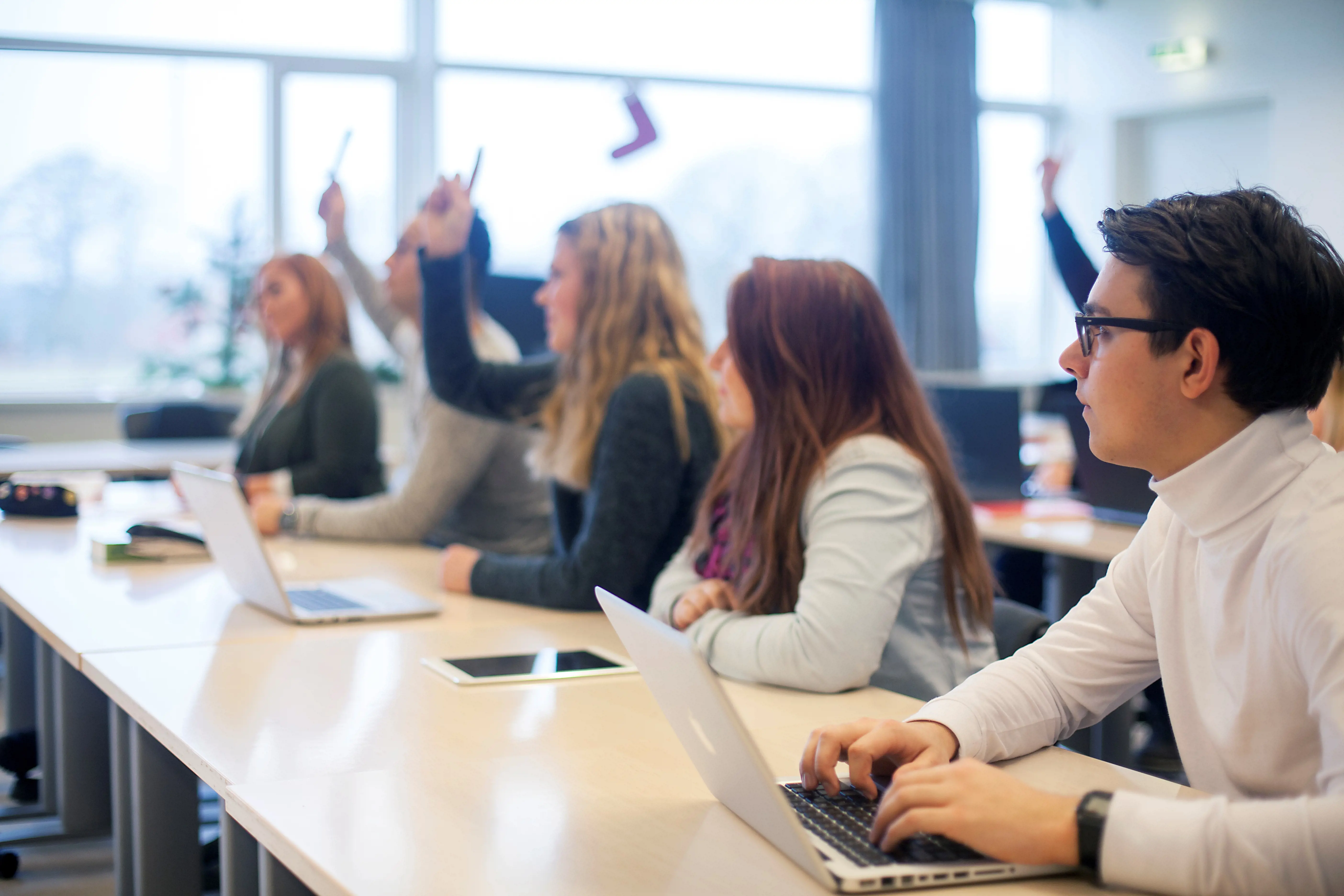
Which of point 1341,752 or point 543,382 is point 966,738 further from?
point 543,382

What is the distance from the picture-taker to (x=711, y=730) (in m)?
0.98

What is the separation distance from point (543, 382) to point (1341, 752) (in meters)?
1.82

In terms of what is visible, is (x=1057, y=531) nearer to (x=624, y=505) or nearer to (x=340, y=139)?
(x=624, y=505)

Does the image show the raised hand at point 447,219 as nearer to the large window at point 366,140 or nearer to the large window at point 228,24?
the large window at point 366,140

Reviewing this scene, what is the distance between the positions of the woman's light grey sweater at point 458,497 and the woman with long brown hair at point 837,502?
1.00 metres

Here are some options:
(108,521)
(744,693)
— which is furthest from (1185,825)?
(108,521)

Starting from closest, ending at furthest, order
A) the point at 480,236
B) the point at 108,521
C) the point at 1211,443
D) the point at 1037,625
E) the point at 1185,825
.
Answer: the point at 1185,825, the point at 1211,443, the point at 1037,625, the point at 480,236, the point at 108,521

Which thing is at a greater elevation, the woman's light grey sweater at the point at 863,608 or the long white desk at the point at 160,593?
the woman's light grey sweater at the point at 863,608

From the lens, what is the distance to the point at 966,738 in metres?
1.14

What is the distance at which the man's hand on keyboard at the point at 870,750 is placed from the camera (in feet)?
3.54

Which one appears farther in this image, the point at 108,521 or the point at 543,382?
the point at 108,521

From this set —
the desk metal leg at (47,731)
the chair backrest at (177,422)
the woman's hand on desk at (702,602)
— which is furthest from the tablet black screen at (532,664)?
the chair backrest at (177,422)

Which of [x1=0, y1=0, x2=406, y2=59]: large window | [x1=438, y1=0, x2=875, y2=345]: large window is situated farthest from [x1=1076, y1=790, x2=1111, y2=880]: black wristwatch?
[x1=0, y1=0, x2=406, y2=59]: large window

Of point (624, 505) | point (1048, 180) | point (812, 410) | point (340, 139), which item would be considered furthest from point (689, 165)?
point (812, 410)
